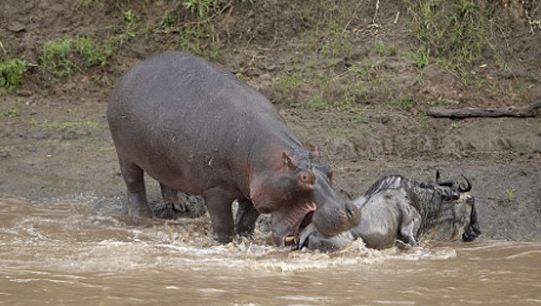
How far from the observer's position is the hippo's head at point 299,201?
690 centimetres

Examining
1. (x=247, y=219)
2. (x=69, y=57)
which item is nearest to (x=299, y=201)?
(x=247, y=219)

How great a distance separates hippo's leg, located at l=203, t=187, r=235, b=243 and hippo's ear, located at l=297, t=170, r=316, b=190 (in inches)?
35.8

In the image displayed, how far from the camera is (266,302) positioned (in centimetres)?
570

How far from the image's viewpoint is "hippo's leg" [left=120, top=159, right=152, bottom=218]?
8.77 metres

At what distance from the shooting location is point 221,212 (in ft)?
25.4

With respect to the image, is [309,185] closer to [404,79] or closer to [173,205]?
[173,205]

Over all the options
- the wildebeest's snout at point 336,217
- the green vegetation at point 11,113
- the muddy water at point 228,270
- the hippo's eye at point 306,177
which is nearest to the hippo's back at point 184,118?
the muddy water at point 228,270

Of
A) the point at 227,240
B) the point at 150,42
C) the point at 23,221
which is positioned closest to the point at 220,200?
the point at 227,240

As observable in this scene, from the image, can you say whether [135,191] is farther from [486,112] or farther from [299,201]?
→ [486,112]

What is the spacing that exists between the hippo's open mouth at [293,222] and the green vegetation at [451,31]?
392 centimetres

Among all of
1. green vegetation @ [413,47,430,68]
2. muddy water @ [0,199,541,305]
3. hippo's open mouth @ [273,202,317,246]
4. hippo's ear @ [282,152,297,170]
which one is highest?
green vegetation @ [413,47,430,68]

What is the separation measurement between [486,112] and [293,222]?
3506 millimetres

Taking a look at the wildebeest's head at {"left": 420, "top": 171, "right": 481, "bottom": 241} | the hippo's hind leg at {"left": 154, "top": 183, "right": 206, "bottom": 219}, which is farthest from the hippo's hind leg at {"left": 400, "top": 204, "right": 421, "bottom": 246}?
the hippo's hind leg at {"left": 154, "top": 183, "right": 206, "bottom": 219}

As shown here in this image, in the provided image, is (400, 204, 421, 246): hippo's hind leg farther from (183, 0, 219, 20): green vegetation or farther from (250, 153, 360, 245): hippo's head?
(183, 0, 219, 20): green vegetation
